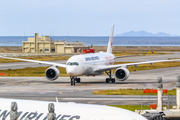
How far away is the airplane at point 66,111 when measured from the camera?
1617 cm

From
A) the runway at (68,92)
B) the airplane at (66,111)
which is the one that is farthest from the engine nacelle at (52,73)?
the airplane at (66,111)

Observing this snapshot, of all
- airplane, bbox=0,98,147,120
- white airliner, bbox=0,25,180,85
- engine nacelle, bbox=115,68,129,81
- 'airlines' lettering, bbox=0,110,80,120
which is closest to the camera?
airplane, bbox=0,98,147,120

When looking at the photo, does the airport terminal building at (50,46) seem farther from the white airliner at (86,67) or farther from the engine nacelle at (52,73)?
the engine nacelle at (52,73)

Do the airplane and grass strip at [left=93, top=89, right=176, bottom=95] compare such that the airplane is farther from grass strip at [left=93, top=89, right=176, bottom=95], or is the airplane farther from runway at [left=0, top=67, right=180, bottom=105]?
grass strip at [left=93, top=89, right=176, bottom=95]

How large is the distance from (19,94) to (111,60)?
71.0ft

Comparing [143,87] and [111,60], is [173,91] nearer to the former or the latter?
[143,87]

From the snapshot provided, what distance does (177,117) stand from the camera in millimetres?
26406

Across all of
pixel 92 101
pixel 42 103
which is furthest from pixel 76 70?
pixel 42 103

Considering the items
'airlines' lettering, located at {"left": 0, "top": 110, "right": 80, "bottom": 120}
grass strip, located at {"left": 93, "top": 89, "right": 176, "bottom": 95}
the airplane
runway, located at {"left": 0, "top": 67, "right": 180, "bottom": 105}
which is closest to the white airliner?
runway, located at {"left": 0, "top": 67, "right": 180, "bottom": 105}

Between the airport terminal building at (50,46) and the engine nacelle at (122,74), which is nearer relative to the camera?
the engine nacelle at (122,74)

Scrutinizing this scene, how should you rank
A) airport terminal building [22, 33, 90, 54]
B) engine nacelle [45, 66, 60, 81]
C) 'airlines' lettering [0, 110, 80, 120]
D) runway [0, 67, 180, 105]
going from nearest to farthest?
'airlines' lettering [0, 110, 80, 120] → runway [0, 67, 180, 105] → engine nacelle [45, 66, 60, 81] → airport terminal building [22, 33, 90, 54]

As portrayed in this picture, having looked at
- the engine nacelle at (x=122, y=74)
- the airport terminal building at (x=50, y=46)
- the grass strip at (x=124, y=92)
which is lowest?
the grass strip at (x=124, y=92)

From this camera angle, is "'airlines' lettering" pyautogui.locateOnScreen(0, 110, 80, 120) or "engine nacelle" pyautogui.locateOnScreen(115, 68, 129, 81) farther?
"engine nacelle" pyautogui.locateOnScreen(115, 68, 129, 81)

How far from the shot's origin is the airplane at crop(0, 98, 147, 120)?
16172 mm
